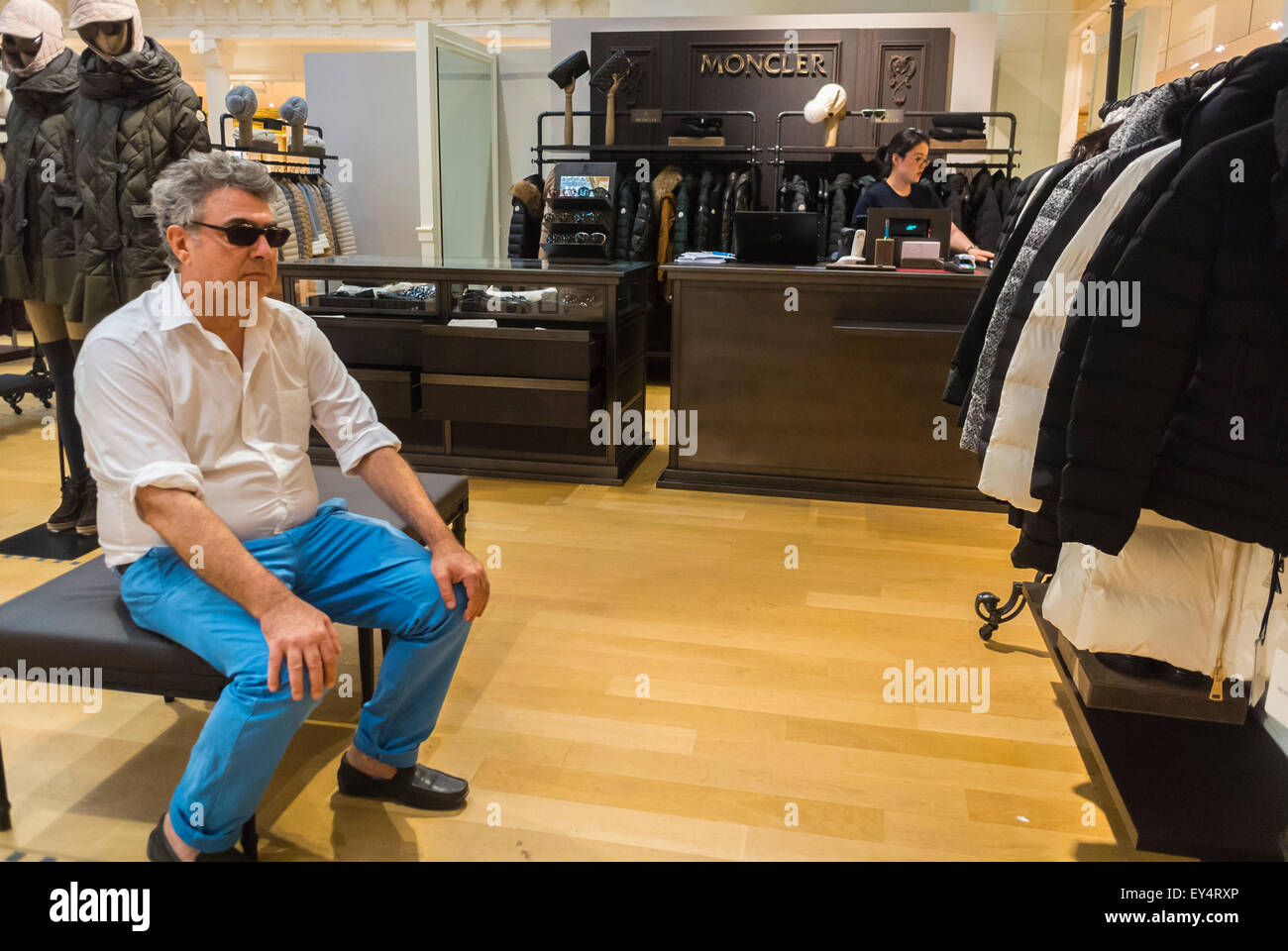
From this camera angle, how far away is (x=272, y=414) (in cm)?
204

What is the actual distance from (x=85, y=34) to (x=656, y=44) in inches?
186

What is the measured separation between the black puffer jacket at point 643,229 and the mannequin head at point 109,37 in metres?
4.11

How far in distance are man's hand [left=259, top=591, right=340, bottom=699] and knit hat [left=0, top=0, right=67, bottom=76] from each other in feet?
8.57

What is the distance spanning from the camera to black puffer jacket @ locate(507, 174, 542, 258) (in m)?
7.13

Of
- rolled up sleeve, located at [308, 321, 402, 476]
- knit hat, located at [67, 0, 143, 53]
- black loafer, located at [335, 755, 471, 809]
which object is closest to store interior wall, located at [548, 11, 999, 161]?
knit hat, located at [67, 0, 143, 53]

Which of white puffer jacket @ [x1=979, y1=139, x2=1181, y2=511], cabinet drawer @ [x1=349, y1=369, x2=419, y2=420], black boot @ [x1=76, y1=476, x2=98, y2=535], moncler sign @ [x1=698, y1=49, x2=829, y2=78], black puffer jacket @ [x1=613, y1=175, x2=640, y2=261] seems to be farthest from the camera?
black puffer jacket @ [x1=613, y1=175, x2=640, y2=261]

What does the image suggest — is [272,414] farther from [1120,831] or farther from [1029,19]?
[1029,19]

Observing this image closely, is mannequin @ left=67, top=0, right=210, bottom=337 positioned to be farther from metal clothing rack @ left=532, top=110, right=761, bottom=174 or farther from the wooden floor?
metal clothing rack @ left=532, top=110, right=761, bottom=174

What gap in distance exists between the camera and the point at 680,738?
246 cm

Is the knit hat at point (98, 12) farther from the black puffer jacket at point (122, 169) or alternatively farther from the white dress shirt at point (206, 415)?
the white dress shirt at point (206, 415)

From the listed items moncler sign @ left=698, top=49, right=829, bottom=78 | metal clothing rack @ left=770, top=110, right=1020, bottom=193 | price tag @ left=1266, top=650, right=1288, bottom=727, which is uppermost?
moncler sign @ left=698, top=49, right=829, bottom=78

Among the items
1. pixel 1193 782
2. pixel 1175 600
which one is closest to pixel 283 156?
pixel 1175 600

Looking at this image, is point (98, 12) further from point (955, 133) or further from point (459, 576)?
point (955, 133)

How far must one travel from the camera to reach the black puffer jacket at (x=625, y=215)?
712cm
